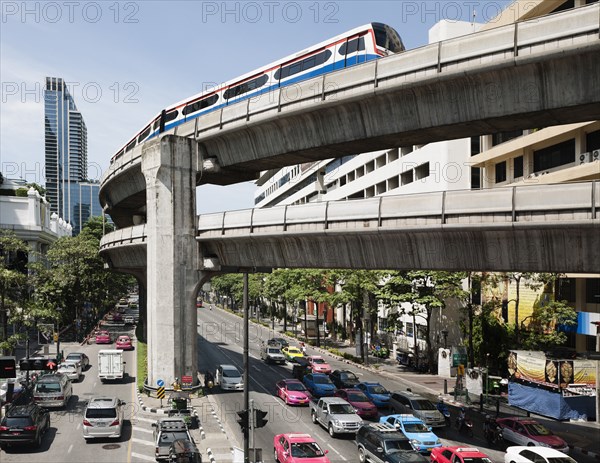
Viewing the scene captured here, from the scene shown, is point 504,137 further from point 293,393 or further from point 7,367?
point 7,367

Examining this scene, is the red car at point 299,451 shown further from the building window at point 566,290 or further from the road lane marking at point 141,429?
the building window at point 566,290

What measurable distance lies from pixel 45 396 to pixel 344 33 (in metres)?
27.1

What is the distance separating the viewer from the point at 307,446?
2175 centimetres

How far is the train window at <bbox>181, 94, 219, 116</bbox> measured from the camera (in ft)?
131

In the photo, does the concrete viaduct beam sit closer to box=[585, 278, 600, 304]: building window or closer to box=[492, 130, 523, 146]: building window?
box=[585, 278, 600, 304]: building window

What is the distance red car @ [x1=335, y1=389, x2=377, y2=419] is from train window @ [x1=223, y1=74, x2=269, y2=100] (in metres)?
19.9

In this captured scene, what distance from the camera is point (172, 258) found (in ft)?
110

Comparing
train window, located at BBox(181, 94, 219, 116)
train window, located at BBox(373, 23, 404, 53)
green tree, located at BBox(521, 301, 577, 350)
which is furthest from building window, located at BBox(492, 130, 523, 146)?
train window, located at BBox(181, 94, 219, 116)

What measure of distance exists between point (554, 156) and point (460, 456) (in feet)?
89.0

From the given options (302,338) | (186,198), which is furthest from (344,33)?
(302,338)

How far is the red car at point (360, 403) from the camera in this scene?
3039 centimetres

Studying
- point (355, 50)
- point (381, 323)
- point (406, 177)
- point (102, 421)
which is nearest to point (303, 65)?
point (355, 50)

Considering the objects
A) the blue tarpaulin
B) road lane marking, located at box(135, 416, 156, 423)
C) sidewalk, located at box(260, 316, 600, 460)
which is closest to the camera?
sidewalk, located at box(260, 316, 600, 460)

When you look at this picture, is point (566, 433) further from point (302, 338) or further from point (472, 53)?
point (302, 338)
